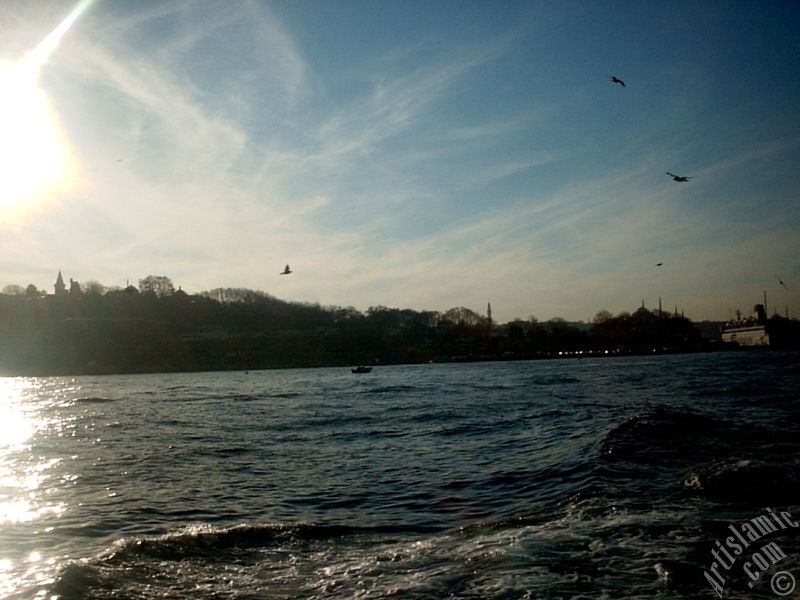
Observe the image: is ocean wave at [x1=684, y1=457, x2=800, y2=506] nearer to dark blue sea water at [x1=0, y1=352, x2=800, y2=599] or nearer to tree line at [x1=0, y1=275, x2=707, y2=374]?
dark blue sea water at [x1=0, y1=352, x2=800, y2=599]

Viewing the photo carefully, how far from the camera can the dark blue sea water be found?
24.2 ft

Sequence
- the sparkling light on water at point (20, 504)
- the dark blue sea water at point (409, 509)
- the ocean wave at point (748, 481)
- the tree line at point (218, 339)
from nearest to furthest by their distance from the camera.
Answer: the dark blue sea water at point (409, 509) → the sparkling light on water at point (20, 504) → the ocean wave at point (748, 481) → the tree line at point (218, 339)

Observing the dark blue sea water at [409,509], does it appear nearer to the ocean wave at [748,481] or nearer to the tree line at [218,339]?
the ocean wave at [748,481]

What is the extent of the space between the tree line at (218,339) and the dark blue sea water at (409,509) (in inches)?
4501

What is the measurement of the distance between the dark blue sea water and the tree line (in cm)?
11432

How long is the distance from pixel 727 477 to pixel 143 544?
346 inches

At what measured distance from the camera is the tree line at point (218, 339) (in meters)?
132

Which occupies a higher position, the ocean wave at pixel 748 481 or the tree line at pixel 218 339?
the tree line at pixel 218 339

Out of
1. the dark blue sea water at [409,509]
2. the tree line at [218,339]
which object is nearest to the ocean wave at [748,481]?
the dark blue sea water at [409,509]

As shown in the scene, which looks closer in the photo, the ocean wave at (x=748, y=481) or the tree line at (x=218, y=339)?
the ocean wave at (x=748, y=481)

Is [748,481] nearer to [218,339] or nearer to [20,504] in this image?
[20,504]

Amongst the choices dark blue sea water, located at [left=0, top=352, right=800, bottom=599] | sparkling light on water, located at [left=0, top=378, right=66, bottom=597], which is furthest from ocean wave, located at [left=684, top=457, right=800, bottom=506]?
sparkling light on water, located at [left=0, top=378, right=66, bottom=597]

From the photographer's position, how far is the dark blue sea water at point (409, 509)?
737 centimetres

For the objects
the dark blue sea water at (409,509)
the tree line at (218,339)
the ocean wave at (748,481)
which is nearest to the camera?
the dark blue sea water at (409,509)
